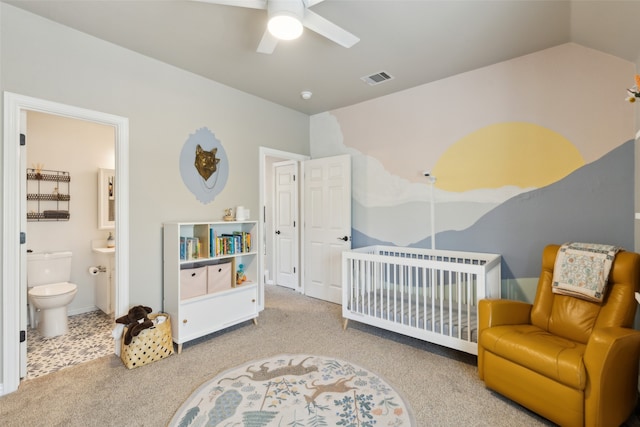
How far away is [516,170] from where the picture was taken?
2773 mm

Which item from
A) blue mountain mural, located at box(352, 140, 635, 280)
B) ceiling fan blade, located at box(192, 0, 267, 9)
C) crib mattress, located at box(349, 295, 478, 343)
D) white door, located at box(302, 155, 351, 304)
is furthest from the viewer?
white door, located at box(302, 155, 351, 304)

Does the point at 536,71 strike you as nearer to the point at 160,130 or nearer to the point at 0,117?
the point at 160,130

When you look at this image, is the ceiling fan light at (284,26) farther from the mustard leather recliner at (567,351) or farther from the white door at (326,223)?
the mustard leather recliner at (567,351)

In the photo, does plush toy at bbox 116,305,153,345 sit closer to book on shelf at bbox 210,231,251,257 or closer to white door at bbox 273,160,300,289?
book on shelf at bbox 210,231,251,257

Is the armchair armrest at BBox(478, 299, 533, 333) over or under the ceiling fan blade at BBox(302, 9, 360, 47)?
under

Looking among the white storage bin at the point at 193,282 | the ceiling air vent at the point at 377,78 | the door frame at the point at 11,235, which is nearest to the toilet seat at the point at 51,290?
the door frame at the point at 11,235

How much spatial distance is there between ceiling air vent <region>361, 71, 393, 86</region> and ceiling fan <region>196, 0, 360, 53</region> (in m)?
1.18

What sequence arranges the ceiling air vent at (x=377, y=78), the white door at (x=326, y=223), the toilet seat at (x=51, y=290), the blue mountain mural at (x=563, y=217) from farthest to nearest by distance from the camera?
the white door at (x=326, y=223)
the ceiling air vent at (x=377, y=78)
the toilet seat at (x=51, y=290)
the blue mountain mural at (x=563, y=217)

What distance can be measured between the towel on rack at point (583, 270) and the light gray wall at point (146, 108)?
2.94 meters

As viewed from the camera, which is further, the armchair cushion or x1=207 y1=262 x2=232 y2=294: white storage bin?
x1=207 y1=262 x2=232 y2=294: white storage bin

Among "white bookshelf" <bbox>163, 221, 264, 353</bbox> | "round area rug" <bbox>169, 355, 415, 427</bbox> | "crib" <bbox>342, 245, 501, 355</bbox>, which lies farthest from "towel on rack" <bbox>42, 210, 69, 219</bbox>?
"crib" <bbox>342, 245, 501, 355</bbox>

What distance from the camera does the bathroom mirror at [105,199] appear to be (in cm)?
373

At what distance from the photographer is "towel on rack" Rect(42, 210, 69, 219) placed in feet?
11.1

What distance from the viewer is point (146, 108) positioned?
→ 2.75 meters
